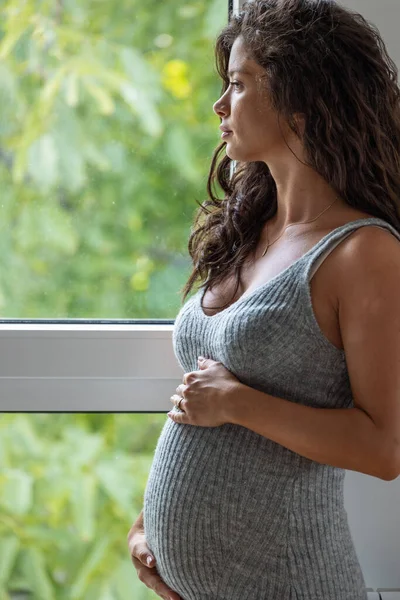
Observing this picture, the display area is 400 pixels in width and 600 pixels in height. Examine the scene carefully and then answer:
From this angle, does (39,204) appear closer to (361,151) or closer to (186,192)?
(186,192)

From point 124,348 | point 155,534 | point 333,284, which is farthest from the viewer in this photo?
point 124,348

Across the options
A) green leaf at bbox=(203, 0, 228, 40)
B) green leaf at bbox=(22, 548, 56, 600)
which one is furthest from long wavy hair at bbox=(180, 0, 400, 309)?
green leaf at bbox=(22, 548, 56, 600)

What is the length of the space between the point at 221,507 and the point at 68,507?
513 millimetres

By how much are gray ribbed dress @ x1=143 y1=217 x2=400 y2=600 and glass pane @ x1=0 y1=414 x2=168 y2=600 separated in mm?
378

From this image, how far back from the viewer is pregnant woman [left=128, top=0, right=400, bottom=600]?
3.68 ft

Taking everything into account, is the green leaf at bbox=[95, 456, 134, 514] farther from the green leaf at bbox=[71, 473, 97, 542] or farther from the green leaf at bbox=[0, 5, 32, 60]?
the green leaf at bbox=[0, 5, 32, 60]

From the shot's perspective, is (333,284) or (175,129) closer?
(333,284)

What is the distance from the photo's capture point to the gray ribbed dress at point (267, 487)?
45.6 inches

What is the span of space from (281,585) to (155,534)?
0.21m

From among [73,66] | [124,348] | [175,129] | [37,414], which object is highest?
[73,66]

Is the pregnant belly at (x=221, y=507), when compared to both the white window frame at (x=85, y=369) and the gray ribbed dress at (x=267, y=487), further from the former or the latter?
the white window frame at (x=85, y=369)

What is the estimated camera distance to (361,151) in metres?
1.19

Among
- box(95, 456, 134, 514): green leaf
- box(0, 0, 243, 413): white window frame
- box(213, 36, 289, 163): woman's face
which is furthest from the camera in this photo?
box(95, 456, 134, 514): green leaf

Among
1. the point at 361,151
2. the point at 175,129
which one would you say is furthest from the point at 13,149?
the point at 361,151
